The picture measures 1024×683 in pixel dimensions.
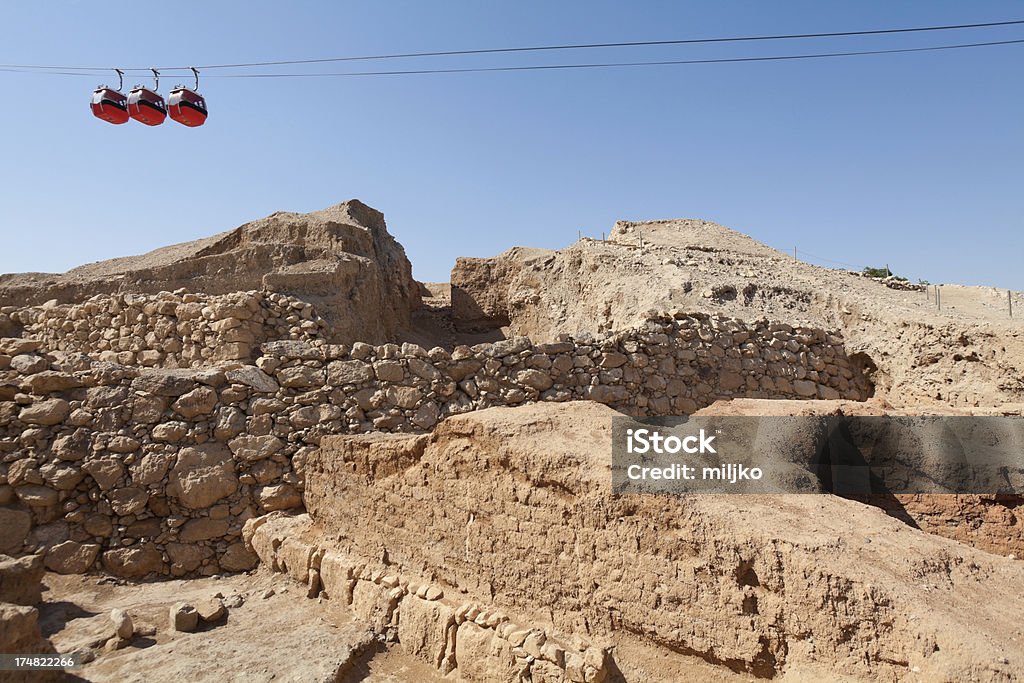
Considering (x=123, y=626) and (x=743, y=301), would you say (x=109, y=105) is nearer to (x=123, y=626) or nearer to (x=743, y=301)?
(x=123, y=626)

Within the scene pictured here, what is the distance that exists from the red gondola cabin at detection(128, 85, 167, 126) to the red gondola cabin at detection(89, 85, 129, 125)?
101 millimetres

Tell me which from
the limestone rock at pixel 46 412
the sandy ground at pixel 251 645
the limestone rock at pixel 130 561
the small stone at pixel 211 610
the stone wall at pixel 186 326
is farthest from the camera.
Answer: the stone wall at pixel 186 326

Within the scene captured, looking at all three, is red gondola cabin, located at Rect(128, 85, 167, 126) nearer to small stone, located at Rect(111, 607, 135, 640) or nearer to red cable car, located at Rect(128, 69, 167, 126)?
red cable car, located at Rect(128, 69, 167, 126)

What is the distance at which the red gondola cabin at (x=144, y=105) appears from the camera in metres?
7.66

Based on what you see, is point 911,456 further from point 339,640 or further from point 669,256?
point 669,256

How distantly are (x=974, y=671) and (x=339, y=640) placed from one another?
3179 mm

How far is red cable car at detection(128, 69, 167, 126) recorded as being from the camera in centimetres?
766

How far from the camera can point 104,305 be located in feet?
27.6

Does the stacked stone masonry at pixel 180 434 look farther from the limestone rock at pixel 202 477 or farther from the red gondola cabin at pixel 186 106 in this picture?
the red gondola cabin at pixel 186 106

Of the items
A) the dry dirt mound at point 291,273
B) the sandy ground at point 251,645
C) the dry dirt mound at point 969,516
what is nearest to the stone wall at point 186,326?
the dry dirt mound at point 291,273

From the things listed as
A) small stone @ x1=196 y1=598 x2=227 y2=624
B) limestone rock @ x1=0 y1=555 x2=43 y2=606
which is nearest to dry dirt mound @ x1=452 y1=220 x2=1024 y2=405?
small stone @ x1=196 y1=598 x2=227 y2=624

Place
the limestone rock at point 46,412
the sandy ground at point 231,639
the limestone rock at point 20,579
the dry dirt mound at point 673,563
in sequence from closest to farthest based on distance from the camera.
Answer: the dry dirt mound at point 673,563
the sandy ground at point 231,639
the limestone rock at point 20,579
the limestone rock at point 46,412

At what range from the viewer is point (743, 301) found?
9.99 meters

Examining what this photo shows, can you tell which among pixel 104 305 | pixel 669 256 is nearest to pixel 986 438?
pixel 669 256
